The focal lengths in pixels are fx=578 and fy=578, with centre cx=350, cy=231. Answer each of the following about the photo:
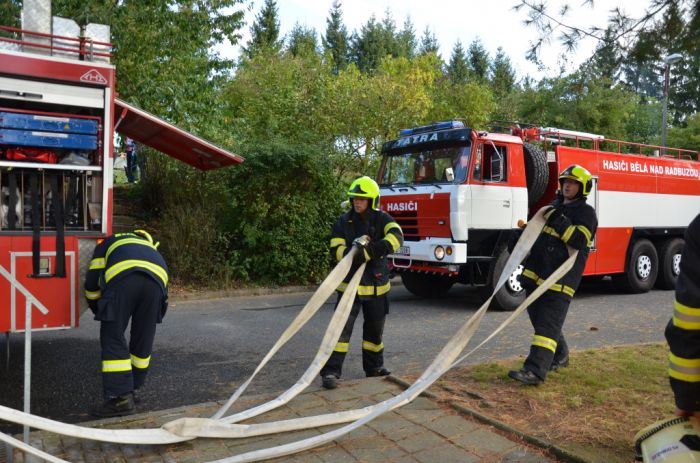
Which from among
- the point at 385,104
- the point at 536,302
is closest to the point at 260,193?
the point at 385,104

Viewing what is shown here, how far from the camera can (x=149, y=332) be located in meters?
4.39

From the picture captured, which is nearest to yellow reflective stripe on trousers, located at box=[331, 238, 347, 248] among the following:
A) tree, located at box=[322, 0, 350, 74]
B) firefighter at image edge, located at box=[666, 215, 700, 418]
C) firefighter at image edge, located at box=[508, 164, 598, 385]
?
firefighter at image edge, located at box=[508, 164, 598, 385]

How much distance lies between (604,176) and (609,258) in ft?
4.78

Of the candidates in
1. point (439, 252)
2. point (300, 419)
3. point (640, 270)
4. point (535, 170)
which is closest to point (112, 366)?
point (300, 419)

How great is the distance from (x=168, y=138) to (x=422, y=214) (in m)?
4.06

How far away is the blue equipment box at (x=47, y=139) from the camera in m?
4.37

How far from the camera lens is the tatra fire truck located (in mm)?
8500

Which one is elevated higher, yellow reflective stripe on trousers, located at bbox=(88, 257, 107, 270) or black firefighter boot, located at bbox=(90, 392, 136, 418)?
yellow reflective stripe on trousers, located at bbox=(88, 257, 107, 270)

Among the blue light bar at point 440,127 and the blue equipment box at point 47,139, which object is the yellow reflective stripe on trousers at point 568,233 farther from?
the blue light bar at point 440,127

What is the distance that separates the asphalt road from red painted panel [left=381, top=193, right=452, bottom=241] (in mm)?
1228

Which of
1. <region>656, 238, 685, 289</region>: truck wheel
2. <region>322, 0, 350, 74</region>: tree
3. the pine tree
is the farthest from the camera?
<region>322, 0, 350, 74</region>: tree

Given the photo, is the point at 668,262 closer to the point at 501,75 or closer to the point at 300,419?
the point at 300,419

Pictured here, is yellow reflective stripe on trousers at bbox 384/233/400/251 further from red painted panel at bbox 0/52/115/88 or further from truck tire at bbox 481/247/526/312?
truck tire at bbox 481/247/526/312

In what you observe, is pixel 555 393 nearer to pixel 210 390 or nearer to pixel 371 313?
pixel 371 313
